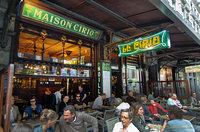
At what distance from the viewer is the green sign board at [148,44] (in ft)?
16.1

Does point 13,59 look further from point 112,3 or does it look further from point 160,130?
point 160,130

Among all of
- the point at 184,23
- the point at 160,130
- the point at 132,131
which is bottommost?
the point at 160,130

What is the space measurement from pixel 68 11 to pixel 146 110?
17.7 ft

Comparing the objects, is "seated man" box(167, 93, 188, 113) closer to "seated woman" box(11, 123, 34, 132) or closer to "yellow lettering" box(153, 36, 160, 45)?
"yellow lettering" box(153, 36, 160, 45)

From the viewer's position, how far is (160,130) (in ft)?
10.7

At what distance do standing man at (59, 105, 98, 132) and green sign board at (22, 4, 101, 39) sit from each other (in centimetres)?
421

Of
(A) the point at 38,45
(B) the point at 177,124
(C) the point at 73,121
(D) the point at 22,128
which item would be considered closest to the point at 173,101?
(B) the point at 177,124

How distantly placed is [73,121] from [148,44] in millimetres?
4219

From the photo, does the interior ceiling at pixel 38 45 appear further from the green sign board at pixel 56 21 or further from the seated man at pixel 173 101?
the seated man at pixel 173 101

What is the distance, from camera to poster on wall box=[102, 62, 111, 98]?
763 cm

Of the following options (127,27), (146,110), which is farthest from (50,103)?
(127,27)

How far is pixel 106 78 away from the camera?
307 inches

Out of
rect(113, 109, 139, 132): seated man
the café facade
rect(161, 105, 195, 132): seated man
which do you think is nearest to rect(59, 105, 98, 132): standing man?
rect(113, 109, 139, 132): seated man

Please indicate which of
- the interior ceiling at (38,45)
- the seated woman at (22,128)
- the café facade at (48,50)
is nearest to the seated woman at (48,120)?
the seated woman at (22,128)
